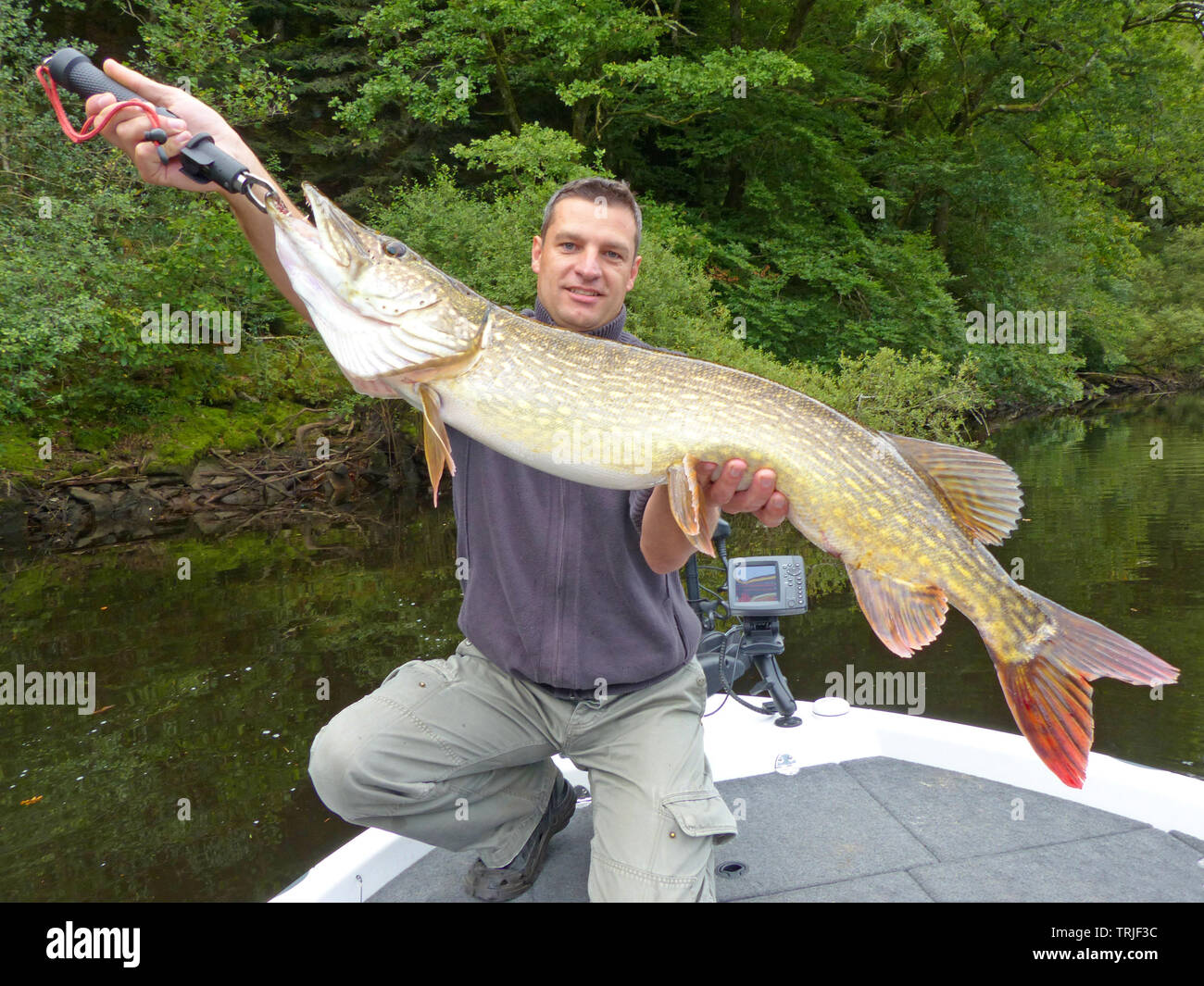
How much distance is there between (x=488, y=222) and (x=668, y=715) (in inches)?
484

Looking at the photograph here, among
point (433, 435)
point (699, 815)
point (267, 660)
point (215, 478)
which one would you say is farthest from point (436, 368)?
point (215, 478)

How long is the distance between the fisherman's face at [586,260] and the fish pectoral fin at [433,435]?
26.4 inches

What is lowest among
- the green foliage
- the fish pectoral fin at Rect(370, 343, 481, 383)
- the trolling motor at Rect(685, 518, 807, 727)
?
the trolling motor at Rect(685, 518, 807, 727)

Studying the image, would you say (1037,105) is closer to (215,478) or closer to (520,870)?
(215,478)

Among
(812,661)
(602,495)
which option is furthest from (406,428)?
(602,495)

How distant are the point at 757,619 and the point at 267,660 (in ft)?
17.4

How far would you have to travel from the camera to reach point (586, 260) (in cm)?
286

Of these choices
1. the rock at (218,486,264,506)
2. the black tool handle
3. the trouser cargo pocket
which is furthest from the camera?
the rock at (218,486,264,506)

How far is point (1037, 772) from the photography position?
3.05 metres

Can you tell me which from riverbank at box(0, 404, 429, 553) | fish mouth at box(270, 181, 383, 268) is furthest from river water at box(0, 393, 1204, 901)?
fish mouth at box(270, 181, 383, 268)

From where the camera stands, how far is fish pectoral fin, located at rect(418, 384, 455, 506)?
2287 mm

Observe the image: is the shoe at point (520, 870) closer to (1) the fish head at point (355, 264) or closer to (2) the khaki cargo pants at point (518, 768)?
(2) the khaki cargo pants at point (518, 768)

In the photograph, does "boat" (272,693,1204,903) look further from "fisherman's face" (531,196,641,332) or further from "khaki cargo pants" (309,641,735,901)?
"fisherman's face" (531,196,641,332)

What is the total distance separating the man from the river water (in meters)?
2.31
